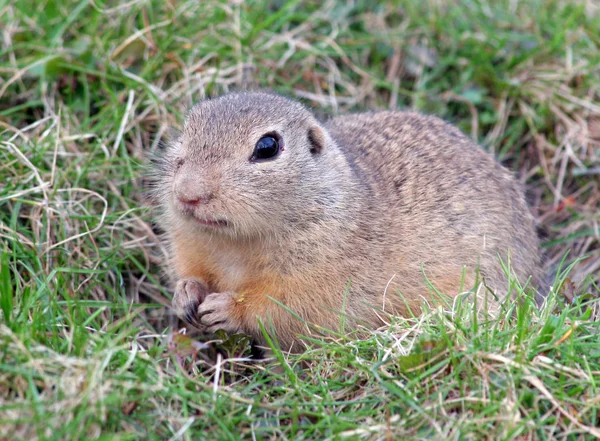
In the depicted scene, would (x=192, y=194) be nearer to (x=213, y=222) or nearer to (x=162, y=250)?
(x=213, y=222)

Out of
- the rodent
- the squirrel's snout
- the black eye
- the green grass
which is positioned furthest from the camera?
the black eye

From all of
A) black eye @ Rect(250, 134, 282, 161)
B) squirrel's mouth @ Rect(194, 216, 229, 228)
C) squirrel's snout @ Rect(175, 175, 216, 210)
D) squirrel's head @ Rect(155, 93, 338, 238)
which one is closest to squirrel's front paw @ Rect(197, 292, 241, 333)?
squirrel's head @ Rect(155, 93, 338, 238)

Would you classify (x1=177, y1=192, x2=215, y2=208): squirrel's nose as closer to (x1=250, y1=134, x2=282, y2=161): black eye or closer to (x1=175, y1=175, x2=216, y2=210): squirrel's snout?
(x1=175, y1=175, x2=216, y2=210): squirrel's snout

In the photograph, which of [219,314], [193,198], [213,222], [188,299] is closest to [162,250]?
[188,299]

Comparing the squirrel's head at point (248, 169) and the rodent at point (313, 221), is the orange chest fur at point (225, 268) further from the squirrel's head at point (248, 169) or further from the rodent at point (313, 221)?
the squirrel's head at point (248, 169)

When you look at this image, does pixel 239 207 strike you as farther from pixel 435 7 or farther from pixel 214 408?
pixel 435 7

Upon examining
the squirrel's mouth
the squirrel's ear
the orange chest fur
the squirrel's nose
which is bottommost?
the orange chest fur

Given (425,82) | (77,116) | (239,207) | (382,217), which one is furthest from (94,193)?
(425,82)
